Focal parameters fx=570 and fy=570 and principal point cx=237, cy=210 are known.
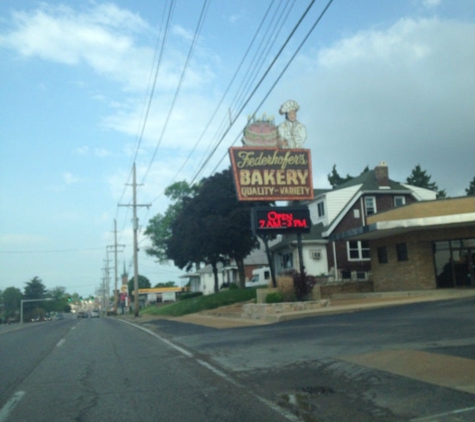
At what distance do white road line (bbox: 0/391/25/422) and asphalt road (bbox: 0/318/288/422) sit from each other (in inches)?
0.6

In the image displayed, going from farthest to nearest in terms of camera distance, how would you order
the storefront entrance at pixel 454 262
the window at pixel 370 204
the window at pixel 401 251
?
the window at pixel 370 204
the window at pixel 401 251
the storefront entrance at pixel 454 262

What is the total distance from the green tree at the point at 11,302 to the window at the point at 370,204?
109 meters

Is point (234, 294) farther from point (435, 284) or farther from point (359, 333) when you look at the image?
point (359, 333)

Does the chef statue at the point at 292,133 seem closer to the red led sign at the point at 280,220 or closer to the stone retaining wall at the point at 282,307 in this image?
the red led sign at the point at 280,220

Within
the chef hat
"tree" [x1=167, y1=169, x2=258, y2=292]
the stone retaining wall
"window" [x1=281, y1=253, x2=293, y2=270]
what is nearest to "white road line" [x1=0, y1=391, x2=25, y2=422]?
the stone retaining wall

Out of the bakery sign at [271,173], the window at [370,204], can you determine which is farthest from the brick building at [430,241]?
the window at [370,204]

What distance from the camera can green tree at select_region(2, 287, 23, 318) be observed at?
13166 centimetres

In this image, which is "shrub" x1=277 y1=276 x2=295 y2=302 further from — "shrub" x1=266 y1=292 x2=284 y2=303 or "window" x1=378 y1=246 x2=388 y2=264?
"window" x1=378 y1=246 x2=388 y2=264

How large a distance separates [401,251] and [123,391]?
2559cm

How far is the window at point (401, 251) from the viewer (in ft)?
105

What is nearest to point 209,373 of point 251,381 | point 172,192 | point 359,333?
point 251,381

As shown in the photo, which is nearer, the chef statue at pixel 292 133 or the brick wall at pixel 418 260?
the chef statue at pixel 292 133

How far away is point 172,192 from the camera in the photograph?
71.9 metres

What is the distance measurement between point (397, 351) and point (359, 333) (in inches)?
145
